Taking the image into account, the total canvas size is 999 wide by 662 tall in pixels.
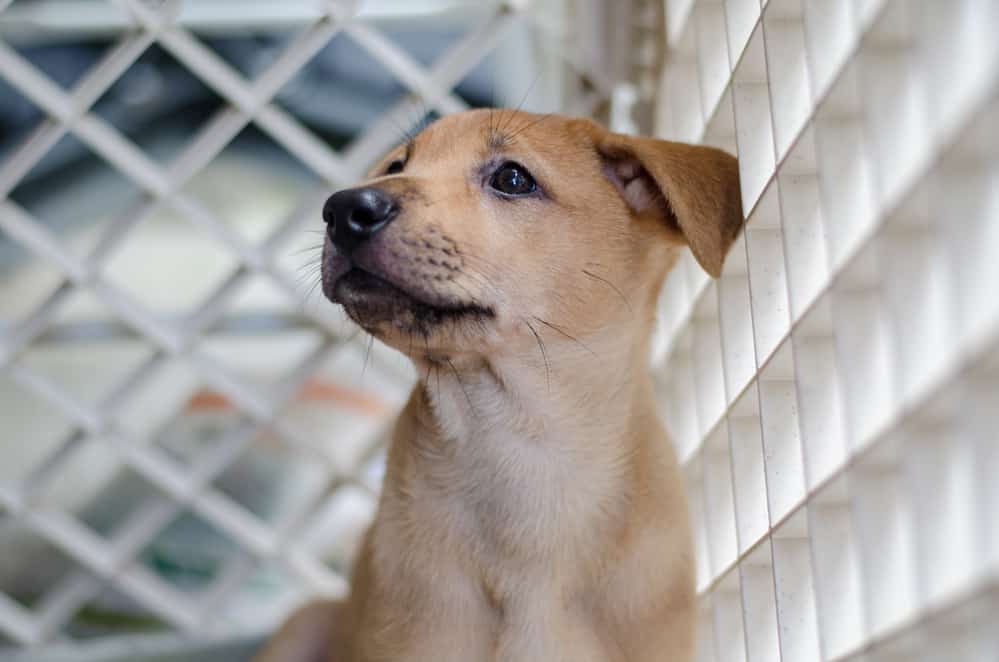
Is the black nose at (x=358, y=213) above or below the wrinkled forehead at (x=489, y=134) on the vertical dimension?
below

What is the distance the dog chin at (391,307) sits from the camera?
1.36m

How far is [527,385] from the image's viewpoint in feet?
5.01

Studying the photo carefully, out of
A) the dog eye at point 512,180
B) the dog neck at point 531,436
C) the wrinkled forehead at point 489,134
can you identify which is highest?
the wrinkled forehead at point 489,134

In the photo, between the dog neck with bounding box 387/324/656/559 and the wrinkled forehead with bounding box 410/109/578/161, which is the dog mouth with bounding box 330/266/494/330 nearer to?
the dog neck with bounding box 387/324/656/559

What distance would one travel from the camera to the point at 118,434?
2186 millimetres

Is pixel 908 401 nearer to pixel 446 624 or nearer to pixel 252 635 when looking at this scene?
pixel 446 624

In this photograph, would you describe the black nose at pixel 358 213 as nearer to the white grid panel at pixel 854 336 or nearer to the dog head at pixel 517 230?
the dog head at pixel 517 230

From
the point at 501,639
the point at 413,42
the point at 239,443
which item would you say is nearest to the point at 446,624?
the point at 501,639

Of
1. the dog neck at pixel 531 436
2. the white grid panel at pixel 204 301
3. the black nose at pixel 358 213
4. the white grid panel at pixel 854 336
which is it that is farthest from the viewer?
the white grid panel at pixel 204 301

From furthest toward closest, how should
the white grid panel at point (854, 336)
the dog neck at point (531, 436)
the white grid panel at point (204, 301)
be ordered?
the white grid panel at point (204, 301) < the dog neck at point (531, 436) < the white grid panel at point (854, 336)

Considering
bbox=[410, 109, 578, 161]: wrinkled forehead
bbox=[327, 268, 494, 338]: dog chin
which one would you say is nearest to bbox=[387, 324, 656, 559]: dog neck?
bbox=[327, 268, 494, 338]: dog chin

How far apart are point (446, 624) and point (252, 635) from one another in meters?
1.04

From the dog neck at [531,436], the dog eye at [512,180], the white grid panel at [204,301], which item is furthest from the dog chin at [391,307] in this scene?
the white grid panel at [204,301]

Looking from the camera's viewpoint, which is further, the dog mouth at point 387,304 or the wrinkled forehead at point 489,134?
the wrinkled forehead at point 489,134
